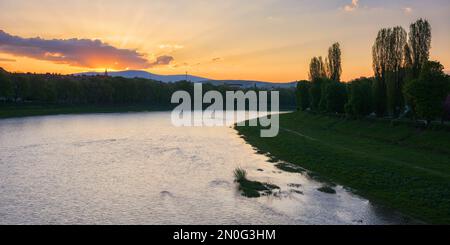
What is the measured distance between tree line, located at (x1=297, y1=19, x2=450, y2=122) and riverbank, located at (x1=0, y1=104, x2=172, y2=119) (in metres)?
82.4

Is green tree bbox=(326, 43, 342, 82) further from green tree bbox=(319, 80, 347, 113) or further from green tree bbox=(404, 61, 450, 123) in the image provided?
green tree bbox=(404, 61, 450, 123)

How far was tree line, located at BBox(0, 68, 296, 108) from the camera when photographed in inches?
5172

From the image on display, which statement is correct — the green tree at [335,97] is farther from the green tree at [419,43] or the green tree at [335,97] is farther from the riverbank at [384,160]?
the green tree at [419,43]

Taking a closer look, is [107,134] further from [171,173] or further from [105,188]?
[105,188]

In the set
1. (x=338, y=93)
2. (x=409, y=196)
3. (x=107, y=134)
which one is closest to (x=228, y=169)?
(x=409, y=196)

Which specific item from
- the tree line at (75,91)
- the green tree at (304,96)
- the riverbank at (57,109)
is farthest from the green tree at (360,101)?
the tree line at (75,91)

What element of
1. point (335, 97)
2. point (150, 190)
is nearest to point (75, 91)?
point (335, 97)

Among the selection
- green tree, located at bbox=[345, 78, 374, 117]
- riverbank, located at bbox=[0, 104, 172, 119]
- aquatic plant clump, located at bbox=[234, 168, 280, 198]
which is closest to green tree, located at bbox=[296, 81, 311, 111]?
green tree, located at bbox=[345, 78, 374, 117]

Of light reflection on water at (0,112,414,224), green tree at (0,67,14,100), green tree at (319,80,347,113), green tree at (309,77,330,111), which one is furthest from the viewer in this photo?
green tree at (0,67,14,100)

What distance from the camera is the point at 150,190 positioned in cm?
3253

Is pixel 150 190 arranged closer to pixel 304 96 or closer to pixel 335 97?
pixel 335 97

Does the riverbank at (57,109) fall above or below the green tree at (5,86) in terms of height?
below

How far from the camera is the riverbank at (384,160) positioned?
28672 mm

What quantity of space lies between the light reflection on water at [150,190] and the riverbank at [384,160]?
2476 mm
